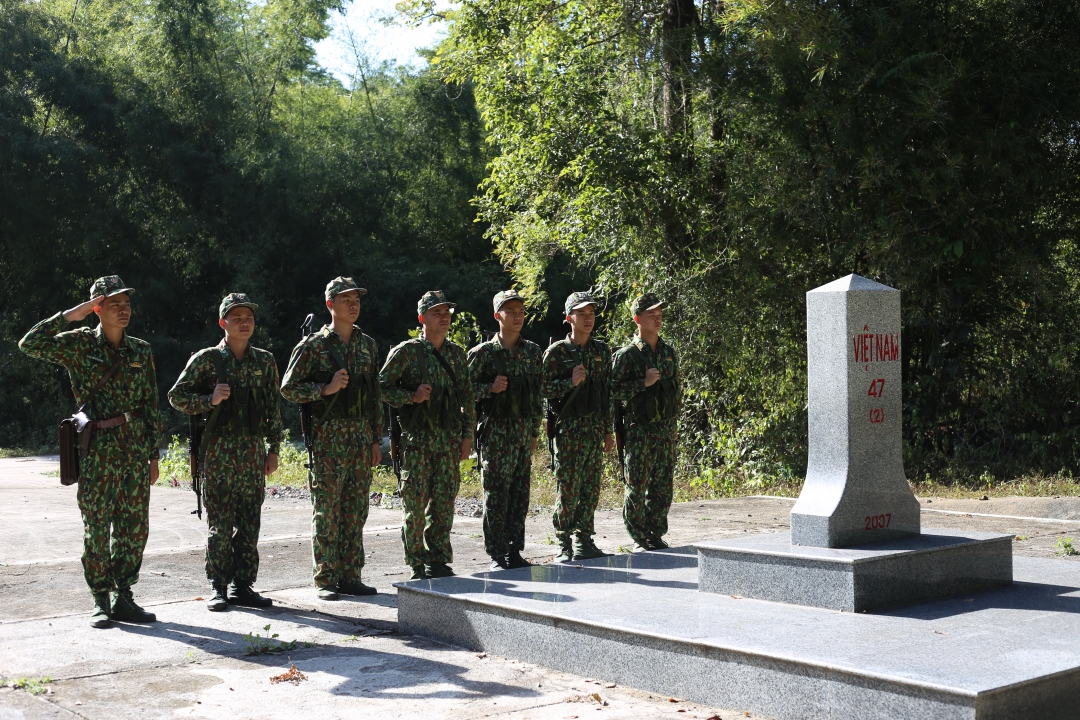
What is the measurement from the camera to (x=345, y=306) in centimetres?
755

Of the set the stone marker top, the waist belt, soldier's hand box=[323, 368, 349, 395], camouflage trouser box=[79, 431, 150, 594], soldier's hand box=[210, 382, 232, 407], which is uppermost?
the stone marker top

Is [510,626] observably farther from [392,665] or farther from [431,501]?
[431,501]

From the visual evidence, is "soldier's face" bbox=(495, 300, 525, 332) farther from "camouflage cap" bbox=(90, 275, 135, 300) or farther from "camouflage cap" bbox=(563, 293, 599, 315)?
"camouflage cap" bbox=(90, 275, 135, 300)

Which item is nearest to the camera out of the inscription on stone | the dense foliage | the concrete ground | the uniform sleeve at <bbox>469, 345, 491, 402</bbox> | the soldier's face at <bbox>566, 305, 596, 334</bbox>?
the concrete ground

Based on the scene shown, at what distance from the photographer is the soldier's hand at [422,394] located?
754 cm

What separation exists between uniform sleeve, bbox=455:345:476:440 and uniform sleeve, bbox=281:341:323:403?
39.9 inches

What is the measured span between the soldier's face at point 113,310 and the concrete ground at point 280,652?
6.20 feet

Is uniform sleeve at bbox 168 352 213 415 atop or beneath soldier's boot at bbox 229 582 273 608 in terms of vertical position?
atop

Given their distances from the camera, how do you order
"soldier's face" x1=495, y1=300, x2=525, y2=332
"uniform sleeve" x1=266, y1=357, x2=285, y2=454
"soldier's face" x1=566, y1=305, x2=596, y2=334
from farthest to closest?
"soldier's face" x1=566, y1=305, x2=596, y2=334 → "soldier's face" x1=495, y1=300, x2=525, y2=332 → "uniform sleeve" x1=266, y1=357, x2=285, y2=454

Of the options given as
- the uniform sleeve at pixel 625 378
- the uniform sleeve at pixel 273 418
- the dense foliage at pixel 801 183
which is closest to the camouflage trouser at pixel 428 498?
the uniform sleeve at pixel 273 418

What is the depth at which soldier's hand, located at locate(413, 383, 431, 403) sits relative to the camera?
24.7 ft

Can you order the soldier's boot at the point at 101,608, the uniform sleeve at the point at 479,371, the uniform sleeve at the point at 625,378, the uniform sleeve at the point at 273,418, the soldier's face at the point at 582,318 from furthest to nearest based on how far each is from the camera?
the uniform sleeve at the point at 625,378 < the soldier's face at the point at 582,318 < the uniform sleeve at the point at 479,371 < the uniform sleeve at the point at 273,418 < the soldier's boot at the point at 101,608

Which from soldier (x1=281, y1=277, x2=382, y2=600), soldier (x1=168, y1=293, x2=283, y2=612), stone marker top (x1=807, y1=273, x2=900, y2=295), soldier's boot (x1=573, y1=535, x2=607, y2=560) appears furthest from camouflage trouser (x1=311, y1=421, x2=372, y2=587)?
stone marker top (x1=807, y1=273, x2=900, y2=295)

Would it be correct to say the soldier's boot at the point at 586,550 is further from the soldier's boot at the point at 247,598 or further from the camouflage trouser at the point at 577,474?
the soldier's boot at the point at 247,598
